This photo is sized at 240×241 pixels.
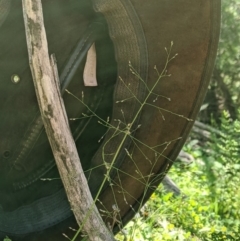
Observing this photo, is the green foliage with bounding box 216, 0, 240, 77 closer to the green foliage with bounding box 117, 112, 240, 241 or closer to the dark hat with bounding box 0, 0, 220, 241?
the green foliage with bounding box 117, 112, 240, 241

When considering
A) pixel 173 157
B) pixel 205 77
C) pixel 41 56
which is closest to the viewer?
pixel 41 56

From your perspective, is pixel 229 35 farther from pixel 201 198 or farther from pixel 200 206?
pixel 200 206

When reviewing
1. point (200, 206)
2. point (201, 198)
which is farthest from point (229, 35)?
point (200, 206)

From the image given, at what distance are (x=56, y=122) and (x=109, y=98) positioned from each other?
0.49 m

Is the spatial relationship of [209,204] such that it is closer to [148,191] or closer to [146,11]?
[148,191]

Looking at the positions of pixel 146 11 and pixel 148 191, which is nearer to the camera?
pixel 146 11

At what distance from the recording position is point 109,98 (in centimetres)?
252

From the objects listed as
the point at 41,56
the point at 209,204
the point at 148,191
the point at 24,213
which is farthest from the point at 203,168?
the point at 41,56

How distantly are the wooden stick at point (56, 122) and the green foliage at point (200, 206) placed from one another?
479mm

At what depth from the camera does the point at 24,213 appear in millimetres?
2508

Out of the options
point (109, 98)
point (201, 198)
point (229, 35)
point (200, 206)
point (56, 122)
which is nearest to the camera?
point (56, 122)

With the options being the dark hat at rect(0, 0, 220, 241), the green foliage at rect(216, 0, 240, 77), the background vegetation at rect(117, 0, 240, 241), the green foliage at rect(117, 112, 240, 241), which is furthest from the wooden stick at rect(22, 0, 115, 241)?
the green foliage at rect(216, 0, 240, 77)

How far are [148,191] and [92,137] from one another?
0.35 metres

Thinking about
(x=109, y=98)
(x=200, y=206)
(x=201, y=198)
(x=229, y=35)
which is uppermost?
(x=109, y=98)
